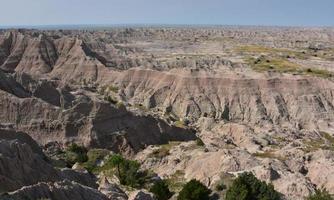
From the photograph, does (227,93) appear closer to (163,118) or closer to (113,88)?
(113,88)

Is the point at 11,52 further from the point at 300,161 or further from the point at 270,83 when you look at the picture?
the point at 300,161

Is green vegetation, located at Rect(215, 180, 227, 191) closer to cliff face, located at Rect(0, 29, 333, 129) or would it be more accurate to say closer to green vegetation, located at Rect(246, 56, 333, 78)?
cliff face, located at Rect(0, 29, 333, 129)

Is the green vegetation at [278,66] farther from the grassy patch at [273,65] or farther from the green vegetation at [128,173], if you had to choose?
the green vegetation at [128,173]

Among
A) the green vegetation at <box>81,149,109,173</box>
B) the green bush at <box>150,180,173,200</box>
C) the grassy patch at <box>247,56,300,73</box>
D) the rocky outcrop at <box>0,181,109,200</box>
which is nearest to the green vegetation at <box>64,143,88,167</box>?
the green vegetation at <box>81,149,109,173</box>

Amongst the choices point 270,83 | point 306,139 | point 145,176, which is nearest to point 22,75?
point 145,176

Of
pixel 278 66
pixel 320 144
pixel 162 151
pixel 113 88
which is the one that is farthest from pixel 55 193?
pixel 278 66

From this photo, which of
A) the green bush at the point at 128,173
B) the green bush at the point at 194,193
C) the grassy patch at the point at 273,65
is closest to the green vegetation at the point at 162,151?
the green bush at the point at 128,173

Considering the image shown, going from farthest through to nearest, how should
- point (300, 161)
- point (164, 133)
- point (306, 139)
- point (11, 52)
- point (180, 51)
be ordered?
point (180, 51), point (11, 52), point (306, 139), point (164, 133), point (300, 161)
